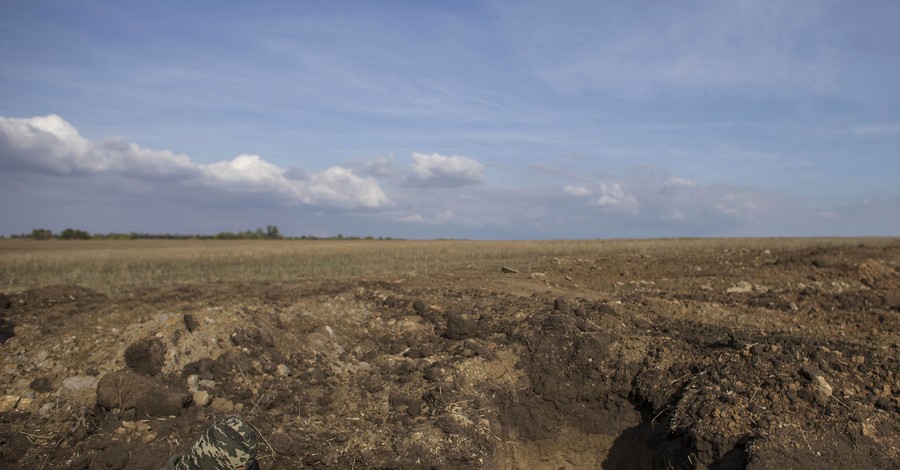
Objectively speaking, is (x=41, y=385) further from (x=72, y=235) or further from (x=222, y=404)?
(x=72, y=235)

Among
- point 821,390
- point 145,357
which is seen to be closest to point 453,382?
point 145,357

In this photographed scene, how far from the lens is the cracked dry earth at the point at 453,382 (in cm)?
523

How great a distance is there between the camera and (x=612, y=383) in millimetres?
6867

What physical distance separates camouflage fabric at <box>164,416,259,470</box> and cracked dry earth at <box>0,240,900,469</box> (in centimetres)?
200

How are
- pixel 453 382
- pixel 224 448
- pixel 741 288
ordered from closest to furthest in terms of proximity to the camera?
1. pixel 224 448
2. pixel 453 382
3. pixel 741 288

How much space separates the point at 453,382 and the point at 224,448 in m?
3.61

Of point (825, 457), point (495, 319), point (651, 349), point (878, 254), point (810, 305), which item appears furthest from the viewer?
point (878, 254)

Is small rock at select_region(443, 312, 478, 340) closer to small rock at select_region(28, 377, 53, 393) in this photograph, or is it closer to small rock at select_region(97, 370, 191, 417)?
small rock at select_region(97, 370, 191, 417)

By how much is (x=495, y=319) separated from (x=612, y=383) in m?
2.08

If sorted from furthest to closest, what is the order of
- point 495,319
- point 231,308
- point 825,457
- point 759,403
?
1. point 495,319
2. point 231,308
3. point 759,403
4. point 825,457

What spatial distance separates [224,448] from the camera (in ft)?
10.9

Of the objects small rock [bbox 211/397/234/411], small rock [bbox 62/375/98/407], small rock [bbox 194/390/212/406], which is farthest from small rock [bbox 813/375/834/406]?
small rock [bbox 62/375/98/407]

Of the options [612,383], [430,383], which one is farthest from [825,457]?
[430,383]

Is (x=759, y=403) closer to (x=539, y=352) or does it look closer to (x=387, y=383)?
(x=539, y=352)
